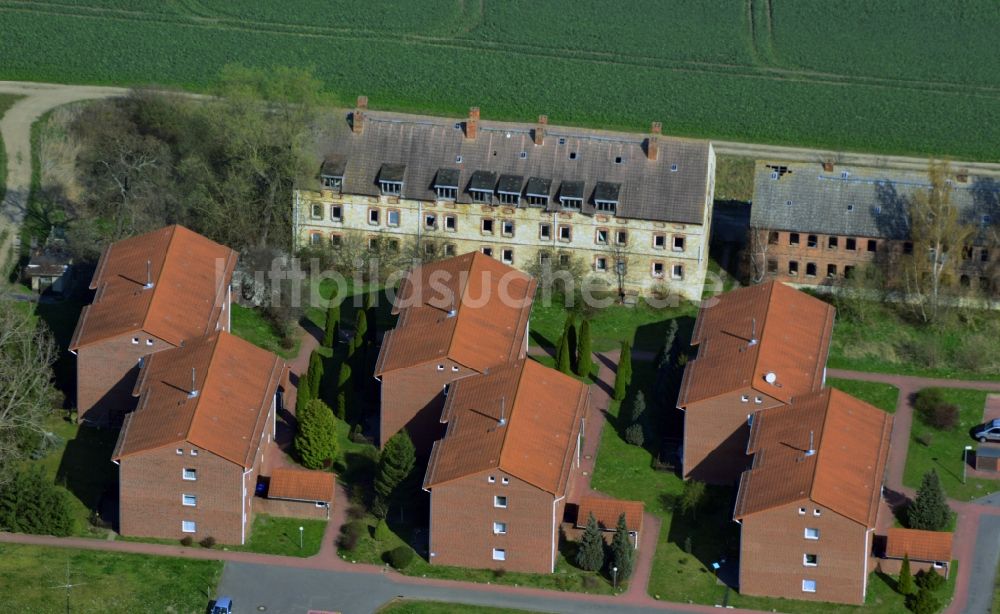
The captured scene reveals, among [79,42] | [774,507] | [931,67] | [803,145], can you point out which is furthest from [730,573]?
[79,42]

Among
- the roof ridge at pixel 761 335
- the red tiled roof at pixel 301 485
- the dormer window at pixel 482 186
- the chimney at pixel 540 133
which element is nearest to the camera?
the red tiled roof at pixel 301 485

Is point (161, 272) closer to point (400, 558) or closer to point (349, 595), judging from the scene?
point (400, 558)

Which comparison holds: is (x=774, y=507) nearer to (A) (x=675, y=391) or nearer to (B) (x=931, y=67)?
(A) (x=675, y=391)

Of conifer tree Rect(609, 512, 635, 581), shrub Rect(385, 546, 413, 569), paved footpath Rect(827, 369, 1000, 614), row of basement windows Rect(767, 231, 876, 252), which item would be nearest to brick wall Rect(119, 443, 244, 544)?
shrub Rect(385, 546, 413, 569)

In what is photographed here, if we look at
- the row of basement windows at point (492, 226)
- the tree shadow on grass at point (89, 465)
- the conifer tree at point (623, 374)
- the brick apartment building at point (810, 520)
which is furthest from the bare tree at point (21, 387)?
the brick apartment building at point (810, 520)

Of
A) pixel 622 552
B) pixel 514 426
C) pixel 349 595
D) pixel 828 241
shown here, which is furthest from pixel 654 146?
pixel 349 595

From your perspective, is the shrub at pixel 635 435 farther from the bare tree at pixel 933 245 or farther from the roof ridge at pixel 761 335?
the bare tree at pixel 933 245

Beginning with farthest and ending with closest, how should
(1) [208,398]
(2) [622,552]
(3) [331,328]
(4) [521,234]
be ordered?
1. (4) [521,234]
2. (3) [331,328]
3. (1) [208,398]
4. (2) [622,552]

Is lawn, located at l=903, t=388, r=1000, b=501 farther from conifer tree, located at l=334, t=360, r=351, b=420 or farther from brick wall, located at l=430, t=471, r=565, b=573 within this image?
conifer tree, located at l=334, t=360, r=351, b=420
